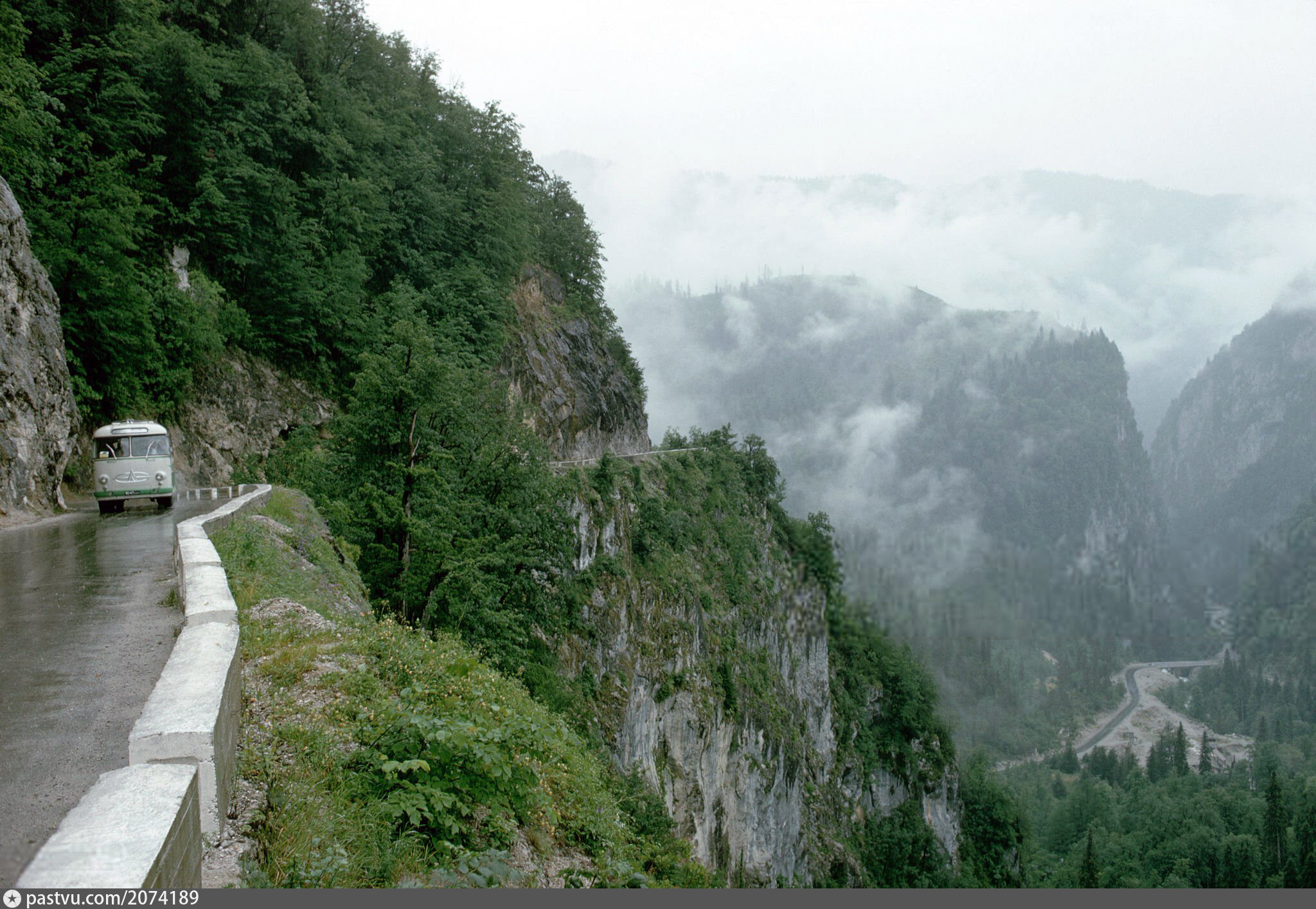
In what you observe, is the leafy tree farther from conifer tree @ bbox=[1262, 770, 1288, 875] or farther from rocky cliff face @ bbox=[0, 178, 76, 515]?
rocky cliff face @ bbox=[0, 178, 76, 515]

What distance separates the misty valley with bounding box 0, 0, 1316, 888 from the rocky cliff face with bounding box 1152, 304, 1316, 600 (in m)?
0.11

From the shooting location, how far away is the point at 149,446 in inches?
824

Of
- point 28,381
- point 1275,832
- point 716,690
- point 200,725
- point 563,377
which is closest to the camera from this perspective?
point 200,725

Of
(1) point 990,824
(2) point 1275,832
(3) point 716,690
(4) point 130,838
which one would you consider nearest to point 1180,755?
(2) point 1275,832

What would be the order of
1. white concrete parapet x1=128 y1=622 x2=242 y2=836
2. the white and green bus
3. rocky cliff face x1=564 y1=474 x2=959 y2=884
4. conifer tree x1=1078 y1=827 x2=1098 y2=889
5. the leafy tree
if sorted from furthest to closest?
the leafy tree
conifer tree x1=1078 y1=827 x2=1098 y2=889
rocky cliff face x1=564 y1=474 x2=959 y2=884
the white and green bus
white concrete parapet x1=128 y1=622 x2=242 y2=836

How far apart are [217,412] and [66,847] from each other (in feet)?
97.7

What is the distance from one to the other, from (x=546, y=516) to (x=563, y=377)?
23.6 meters

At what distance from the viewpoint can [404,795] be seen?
4.80m

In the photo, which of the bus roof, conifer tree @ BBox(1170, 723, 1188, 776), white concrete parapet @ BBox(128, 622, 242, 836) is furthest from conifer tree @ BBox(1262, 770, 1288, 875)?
white concrete parapet @ BBox(128, 622, 242, 836)

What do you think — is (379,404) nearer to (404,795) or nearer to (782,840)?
(404,795)

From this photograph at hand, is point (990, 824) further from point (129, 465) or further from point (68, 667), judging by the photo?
point (68, 667)

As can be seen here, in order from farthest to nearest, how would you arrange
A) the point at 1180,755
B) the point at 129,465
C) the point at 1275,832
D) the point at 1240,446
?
the point at 1180,755
the point at 1275,832
the point at 129,465
the point at 1240,446

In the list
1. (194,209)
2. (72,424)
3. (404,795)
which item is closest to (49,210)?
(194,209)

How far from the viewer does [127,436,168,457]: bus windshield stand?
20.7 meters
